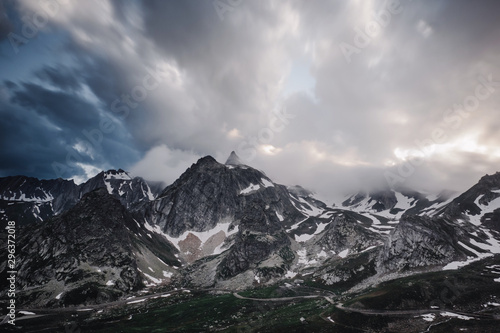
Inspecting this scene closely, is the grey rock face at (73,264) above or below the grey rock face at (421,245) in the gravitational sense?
above

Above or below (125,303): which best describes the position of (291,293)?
below

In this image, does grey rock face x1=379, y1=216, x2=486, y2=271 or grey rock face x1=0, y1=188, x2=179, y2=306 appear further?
grey rock face x1=379, y1=216, x2=486, y2=271

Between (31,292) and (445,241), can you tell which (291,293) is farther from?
(31,292)

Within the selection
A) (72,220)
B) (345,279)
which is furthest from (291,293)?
(72,220)

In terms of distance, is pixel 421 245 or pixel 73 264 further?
pixel 73 264

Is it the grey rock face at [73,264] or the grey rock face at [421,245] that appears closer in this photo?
the grey rock face at [73,264]

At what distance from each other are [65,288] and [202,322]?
105 m

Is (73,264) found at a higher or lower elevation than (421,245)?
higher

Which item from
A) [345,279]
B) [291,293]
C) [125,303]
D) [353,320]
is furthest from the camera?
[345,279]

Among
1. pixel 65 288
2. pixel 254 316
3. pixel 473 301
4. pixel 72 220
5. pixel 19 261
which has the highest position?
pixel 72 220

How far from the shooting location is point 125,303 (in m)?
134

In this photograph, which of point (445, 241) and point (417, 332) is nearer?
point (417, 332)

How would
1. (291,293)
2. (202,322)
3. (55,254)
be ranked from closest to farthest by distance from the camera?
(202,322)
(291,293)
(55,254)

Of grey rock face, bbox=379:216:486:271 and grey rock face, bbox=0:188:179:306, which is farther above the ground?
grey rock face, bbox=0:188:179:306
